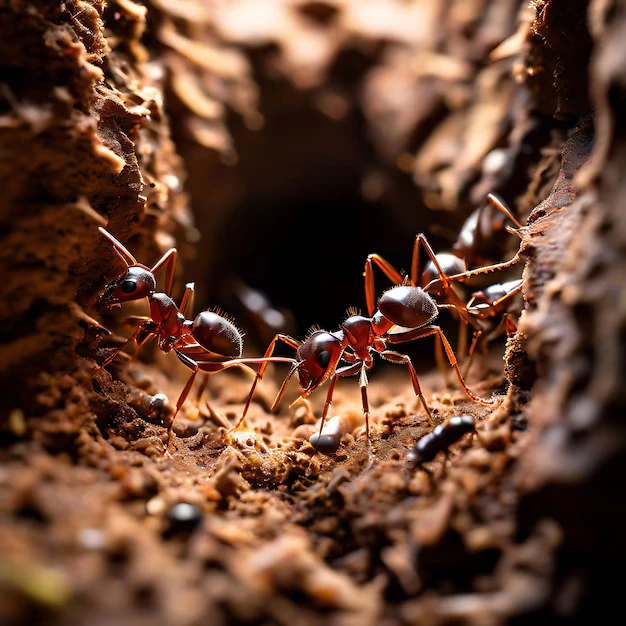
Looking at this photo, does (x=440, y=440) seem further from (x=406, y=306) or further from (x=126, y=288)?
(x=126, y=288)

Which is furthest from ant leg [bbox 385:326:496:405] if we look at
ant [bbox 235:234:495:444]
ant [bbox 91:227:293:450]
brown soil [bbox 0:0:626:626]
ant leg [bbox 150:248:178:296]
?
ant leg [bbox 150:248:178:296]

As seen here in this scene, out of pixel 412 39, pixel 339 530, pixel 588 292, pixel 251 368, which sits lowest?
pixel 251 368

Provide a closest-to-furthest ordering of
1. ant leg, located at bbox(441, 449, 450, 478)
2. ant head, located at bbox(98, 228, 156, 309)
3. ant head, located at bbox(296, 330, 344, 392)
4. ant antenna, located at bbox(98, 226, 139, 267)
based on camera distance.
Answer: ant leg, located at bbox(441, 449, 450, 478), ant antenna, located at bbox(98, 226, 139, 267), ant head, located at bbox(98, 228, 156, 309), ant head, located at bbox(296, 330, 344, 392)

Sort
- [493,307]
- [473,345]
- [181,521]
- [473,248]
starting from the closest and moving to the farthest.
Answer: [181,521]
[493,307]
[473,345]
[473,248]

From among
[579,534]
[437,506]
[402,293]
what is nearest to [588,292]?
[579,534]

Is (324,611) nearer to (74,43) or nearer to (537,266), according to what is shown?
(537,266)

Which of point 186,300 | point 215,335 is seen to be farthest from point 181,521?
point 186,300

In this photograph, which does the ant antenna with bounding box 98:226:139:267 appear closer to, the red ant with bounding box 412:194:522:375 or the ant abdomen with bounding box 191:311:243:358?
the ant abdomen with bounding box 191:311:243:358
